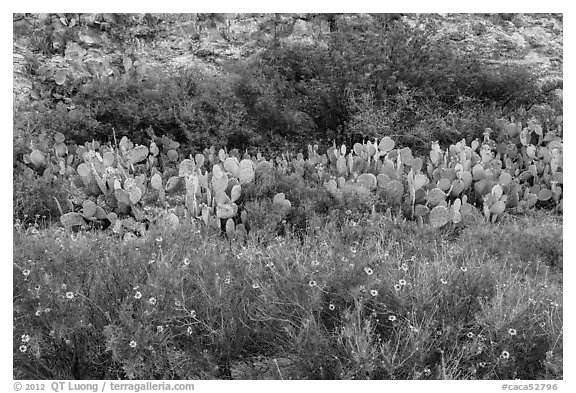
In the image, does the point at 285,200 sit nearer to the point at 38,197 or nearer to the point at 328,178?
the point at 328,178

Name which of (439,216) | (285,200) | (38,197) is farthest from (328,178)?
(38,197)

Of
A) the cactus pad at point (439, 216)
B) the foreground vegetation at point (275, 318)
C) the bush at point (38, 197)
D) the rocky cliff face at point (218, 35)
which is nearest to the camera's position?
the foreground vegetation at point (275, 318)

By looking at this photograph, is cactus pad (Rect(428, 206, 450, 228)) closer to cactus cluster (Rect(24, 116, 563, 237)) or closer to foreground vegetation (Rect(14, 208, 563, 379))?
cactus cluster (Rect(24, 116, 563, 237))

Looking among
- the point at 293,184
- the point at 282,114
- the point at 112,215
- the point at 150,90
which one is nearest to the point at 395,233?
the point at 293,184

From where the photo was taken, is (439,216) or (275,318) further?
(439,216)

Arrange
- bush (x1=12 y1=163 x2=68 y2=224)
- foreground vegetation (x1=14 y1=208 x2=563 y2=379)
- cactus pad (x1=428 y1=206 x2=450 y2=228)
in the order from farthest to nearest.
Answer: bush (x1=12 y1=163 x2=68 y2=224)
cactus pad (x1=428 y1=206 x2=450 y2=228)
foreground vegetation (x1=14 y1=208 x2=563 y2=379)

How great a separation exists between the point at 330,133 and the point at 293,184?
79.3 inches

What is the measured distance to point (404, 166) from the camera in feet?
20.8

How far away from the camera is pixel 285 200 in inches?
202

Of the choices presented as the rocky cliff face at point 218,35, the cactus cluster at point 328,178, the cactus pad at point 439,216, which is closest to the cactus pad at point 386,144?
the cactus cluster at point 328,178

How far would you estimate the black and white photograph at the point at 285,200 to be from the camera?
3.38m

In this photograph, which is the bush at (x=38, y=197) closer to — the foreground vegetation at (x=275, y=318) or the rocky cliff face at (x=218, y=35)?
the foreground vegetation at (x=275, y=318)

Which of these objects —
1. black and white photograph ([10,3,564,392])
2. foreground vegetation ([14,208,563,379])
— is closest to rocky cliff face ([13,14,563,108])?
black and white photograph ([10,3,564,392])

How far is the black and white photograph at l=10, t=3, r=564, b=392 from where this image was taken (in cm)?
338
